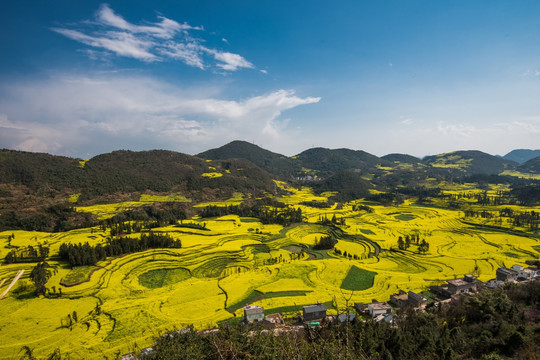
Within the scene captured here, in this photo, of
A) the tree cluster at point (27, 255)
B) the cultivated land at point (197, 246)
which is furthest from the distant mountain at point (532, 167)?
the tree cluster at point (27, 255)

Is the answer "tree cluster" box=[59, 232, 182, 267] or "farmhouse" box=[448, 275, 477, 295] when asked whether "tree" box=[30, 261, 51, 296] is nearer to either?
"tree cluster" box=[59, 232, 182, 267]

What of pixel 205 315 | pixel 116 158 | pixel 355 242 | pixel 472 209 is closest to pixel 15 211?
pixel 116 158

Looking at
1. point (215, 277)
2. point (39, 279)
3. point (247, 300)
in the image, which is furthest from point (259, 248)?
point (39, 279)

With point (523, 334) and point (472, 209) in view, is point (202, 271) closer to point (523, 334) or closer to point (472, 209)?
point (523, 334)

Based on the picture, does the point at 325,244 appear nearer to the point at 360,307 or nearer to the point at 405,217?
the point at 360,307

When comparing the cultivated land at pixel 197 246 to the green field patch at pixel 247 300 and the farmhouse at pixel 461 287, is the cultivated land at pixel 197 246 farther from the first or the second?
the farmhouse at pixel 461 287

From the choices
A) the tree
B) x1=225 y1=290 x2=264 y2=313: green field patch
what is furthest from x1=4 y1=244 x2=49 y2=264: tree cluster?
x1=225 y1=290 x2=264 y2=313: green field patch

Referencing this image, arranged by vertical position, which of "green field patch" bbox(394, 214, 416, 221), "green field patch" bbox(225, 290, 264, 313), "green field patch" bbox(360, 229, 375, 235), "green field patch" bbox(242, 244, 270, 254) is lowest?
"green field patch" bbox(225, 290, 264, 313)
